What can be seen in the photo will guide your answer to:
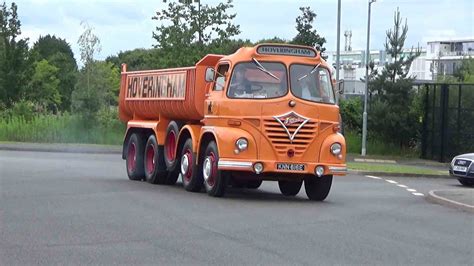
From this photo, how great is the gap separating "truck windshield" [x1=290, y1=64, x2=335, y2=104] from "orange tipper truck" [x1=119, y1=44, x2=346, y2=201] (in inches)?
0.7

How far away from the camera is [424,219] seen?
1462 cm

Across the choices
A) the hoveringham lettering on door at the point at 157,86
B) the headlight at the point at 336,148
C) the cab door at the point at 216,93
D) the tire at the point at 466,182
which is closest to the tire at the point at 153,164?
the hoveringham lettering on door at the point at 157,86

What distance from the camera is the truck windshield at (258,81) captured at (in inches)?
655

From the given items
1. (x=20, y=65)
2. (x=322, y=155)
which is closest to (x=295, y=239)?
(x=322, y=155)

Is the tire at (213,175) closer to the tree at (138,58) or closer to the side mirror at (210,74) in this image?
the side mirror at (210,74)

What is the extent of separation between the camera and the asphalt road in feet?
32.8

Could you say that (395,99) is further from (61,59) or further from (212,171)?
(61,59)

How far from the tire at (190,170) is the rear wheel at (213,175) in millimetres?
561

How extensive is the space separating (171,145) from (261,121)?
13.3 feet

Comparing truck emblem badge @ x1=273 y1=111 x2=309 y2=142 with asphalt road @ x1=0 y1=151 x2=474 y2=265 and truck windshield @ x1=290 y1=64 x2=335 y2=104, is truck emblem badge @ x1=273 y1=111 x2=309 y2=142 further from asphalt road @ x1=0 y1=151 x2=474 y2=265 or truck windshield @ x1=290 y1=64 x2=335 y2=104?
asphalt road @ x1=0 y1=151 x2=474 y2=265

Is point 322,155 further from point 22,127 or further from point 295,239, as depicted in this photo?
point 22,127

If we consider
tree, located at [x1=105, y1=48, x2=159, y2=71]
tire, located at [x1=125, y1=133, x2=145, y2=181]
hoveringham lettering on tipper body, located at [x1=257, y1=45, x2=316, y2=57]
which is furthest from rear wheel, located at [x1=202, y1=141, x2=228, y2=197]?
tree, located at [x1=105, y1=48, x2=159, y2=71]

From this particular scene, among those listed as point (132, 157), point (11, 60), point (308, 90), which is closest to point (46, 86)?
point (11, 60)

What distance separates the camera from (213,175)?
16828 mm
